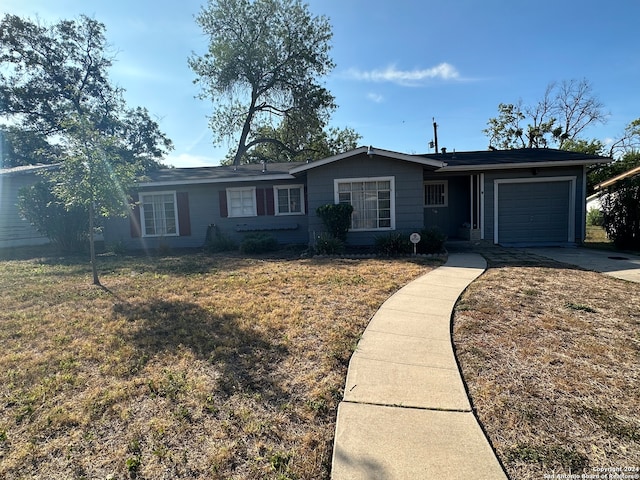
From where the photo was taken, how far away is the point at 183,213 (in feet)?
40.6

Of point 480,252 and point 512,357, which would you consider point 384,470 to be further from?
point 480,252

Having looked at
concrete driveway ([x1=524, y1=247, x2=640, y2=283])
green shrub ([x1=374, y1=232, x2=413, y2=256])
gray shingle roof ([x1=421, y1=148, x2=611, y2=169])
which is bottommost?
concrete driveway ([x1=524, y1=247, x2=640, y2=283])

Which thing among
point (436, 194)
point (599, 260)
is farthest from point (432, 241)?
point (436, 194)

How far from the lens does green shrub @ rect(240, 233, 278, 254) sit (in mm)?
10695

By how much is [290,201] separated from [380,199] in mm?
3577

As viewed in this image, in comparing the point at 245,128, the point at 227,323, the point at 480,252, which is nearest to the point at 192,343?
the point at 227,323

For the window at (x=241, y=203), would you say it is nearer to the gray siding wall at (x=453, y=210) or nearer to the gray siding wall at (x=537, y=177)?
the gray siding wall at (x=453, y=210)

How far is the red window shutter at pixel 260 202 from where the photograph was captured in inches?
479

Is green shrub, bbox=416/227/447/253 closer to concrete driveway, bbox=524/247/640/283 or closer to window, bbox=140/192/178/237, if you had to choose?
concrete driveway, bbox=524/247/640/283

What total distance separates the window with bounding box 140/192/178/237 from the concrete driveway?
40.3 ft

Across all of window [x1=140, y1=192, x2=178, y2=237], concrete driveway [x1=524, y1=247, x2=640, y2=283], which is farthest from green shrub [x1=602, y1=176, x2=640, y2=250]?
window [x1=140, y1=192, x2=178, y2=237]

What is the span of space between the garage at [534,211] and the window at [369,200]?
3890 millimetres

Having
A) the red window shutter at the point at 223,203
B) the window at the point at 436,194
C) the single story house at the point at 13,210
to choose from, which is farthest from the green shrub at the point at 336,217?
the single story house at the point at 13,210

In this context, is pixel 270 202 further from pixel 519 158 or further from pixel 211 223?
pixel 519 158
